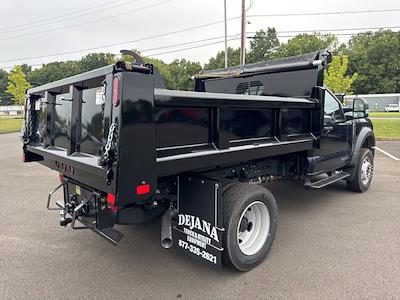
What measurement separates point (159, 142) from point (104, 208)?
0.86 meters

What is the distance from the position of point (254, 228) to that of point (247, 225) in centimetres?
11

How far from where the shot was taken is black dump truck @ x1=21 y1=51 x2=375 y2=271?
2359mm

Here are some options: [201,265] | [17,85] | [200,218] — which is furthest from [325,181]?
[17,85]

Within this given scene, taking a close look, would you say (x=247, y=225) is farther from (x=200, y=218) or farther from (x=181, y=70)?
(x=181, y=70)

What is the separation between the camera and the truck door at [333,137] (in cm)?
464

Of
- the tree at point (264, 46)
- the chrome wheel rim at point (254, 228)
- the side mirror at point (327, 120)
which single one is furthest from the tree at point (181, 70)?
the chrome wheel rim at point (254, 228)

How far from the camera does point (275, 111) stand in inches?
145

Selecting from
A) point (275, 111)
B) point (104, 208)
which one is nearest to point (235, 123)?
point (275, 111)

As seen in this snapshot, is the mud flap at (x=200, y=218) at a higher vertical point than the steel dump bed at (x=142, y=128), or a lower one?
lower

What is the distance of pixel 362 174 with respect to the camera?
597cm

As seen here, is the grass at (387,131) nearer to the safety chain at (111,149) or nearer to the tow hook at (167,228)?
the tow hook at (167,228)

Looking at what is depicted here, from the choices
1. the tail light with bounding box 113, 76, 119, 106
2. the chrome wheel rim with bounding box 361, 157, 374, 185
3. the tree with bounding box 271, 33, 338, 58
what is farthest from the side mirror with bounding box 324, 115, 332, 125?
the tree with bounding box 271, 33, 338, 58

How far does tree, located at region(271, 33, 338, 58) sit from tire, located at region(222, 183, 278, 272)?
65039 millimetres

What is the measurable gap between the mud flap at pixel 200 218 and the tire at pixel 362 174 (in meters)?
3.82
